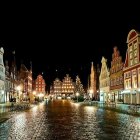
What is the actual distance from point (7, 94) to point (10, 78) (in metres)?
7.43

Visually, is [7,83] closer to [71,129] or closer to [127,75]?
[127,75]

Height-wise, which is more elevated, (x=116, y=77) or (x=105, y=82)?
(x=116, y=77)

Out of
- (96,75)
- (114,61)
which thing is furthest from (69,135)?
(96,75)

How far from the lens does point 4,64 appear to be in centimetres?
9450

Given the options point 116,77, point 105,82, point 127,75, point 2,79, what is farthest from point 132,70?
point 2,79

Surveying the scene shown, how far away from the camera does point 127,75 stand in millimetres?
69875

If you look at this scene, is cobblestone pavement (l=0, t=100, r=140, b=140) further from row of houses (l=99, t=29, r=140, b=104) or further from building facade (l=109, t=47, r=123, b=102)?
building facade (l=109, t=47, r=123, b=102)

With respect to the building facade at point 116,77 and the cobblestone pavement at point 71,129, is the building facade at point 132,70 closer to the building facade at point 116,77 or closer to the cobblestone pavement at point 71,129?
the building facade at point 116,77

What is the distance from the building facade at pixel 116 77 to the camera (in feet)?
251

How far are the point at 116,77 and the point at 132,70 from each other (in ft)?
53.1

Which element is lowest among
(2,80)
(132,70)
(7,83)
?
(7,83)

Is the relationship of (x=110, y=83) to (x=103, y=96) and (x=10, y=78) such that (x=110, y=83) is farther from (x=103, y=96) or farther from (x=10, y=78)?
(x=10, y=78)

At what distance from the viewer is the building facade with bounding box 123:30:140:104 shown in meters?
62.2

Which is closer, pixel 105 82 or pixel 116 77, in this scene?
pixel 116 77
